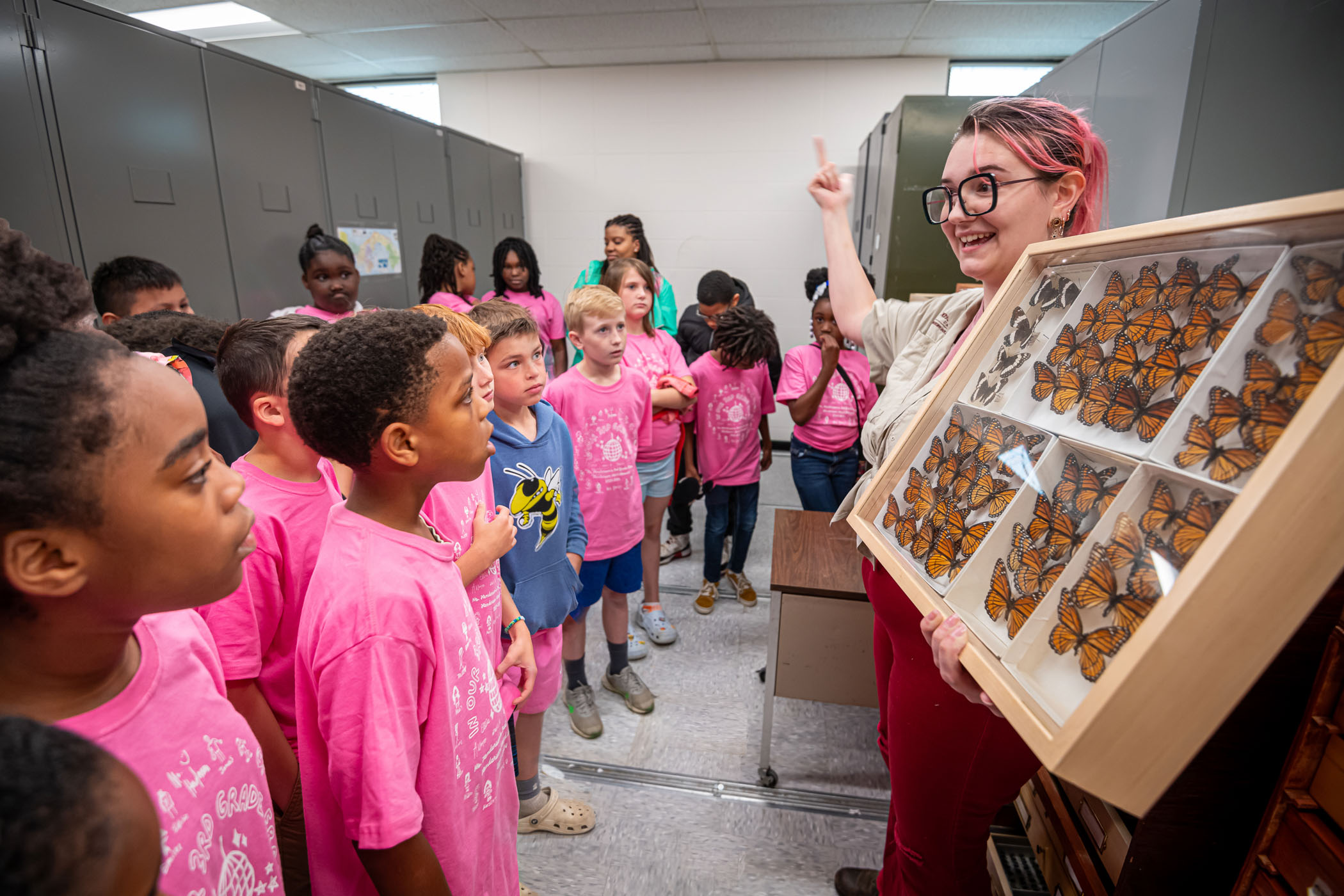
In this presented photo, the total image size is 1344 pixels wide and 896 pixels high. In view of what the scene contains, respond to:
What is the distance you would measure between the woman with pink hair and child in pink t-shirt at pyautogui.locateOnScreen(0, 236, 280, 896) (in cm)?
90

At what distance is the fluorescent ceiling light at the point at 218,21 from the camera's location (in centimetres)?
382

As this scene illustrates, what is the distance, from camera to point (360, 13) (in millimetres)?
3822

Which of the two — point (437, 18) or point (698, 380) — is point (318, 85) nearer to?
point (437, 18)

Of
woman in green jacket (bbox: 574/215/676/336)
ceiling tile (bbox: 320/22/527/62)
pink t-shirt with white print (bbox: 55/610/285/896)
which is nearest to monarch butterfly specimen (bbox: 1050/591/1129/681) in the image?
pink t-shirt with white print (bbox: 55/610/285/896)

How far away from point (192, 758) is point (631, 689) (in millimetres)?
1669

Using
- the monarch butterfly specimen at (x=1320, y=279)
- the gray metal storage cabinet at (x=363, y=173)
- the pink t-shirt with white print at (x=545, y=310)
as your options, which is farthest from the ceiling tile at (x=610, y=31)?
the monarch butterfly specimen at (x=1320, y=279)

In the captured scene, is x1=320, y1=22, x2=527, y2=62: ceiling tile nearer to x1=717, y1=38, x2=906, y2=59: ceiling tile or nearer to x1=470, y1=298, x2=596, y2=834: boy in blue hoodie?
x1=717, y1=38, x2=906, y2=59: ceiling tile

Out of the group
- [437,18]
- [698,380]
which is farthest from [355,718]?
[437,18]

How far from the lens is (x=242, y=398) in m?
1.12

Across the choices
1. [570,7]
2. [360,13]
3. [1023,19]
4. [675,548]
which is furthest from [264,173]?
[1023,19]

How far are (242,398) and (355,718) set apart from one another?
729 mm

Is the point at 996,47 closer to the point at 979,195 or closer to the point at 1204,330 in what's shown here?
the point at 979,195

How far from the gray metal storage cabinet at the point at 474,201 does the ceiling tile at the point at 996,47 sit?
335cm

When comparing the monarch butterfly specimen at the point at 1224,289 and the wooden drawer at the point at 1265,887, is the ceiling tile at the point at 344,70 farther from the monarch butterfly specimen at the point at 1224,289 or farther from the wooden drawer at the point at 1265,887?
the wooden drawer at the point at 1265,887
